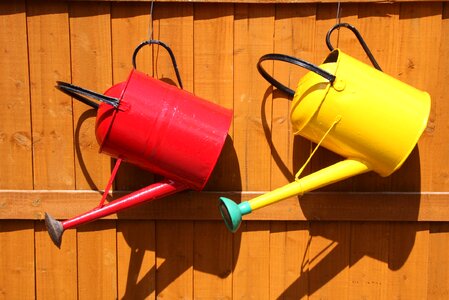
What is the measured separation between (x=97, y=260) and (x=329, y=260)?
2.43 ft

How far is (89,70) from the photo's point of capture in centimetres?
145

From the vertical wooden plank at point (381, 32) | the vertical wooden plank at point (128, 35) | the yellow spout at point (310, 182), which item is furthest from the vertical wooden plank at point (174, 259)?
the vertical wooden plank at point (381, 32)

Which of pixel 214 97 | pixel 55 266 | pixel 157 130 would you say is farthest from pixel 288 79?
pixel 55 266

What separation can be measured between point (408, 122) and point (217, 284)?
77 cm

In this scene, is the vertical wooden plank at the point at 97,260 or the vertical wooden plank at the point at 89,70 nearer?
the vertical wooden plank at the point at 89,70

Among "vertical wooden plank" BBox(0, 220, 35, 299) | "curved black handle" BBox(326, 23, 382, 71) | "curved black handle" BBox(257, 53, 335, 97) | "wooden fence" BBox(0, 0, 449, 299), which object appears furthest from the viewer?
"vertical wooden plank" BBox(0, 220, 35, 299)

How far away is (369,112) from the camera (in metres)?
1.22

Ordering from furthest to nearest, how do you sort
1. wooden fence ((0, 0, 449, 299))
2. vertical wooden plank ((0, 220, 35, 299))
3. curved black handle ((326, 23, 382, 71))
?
vertical wooden plank ((0, 220, 35, 299))
wooden fence ((0, 0, 449, 299))
curved black handle ((326, 23, 382, 71))

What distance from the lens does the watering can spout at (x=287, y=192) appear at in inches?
48.4

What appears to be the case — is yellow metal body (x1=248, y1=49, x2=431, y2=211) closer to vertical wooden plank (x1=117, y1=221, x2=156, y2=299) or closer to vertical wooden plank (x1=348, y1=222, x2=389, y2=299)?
vertical wooden plank (x1=348, y1=222, x2=389, y2=299)

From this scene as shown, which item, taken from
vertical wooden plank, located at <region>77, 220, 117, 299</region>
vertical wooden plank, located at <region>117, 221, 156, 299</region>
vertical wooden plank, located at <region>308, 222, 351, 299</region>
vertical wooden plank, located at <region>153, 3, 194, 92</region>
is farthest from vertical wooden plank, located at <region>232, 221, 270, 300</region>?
vertical wooden plank, located at <region>153, 3, 194, 92</region>

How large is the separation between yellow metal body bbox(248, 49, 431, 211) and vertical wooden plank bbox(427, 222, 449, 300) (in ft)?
1.31

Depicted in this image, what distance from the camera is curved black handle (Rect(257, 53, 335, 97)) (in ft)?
3.91

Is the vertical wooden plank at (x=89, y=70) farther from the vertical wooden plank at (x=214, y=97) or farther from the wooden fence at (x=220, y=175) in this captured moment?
the vertical wooden plank at (x=214, y=97)
